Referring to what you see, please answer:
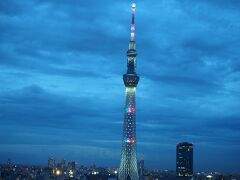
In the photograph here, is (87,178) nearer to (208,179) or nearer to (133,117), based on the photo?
(133,117)

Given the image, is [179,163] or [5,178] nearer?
[5,178]

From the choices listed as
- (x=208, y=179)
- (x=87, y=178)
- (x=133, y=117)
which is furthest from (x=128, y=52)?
(x=208, y=179)

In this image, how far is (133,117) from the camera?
8894 centimetres

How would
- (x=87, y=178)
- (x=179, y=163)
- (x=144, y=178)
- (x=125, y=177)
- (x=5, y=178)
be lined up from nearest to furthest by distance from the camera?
(x=5, y=178), (x=125, y=177), (x=87, y=178), (x=144, y=178), (x=179, y=163)

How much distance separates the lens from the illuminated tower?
86.1 m

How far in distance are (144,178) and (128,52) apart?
4359cm

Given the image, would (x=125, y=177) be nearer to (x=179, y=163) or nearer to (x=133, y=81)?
(x=133, y=81)

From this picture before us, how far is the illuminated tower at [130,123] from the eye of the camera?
86125 millimetres

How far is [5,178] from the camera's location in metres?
78.8

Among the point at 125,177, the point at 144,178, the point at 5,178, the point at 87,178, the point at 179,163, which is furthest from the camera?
the point at 179,163

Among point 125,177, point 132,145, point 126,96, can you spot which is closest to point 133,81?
point 126,96

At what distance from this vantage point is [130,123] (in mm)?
89125

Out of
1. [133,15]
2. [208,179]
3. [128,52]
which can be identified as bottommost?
[208,179]

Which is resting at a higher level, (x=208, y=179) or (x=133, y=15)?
(x=133, y=15)
